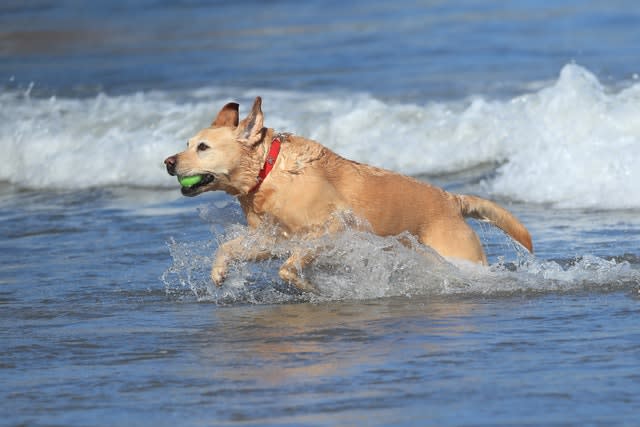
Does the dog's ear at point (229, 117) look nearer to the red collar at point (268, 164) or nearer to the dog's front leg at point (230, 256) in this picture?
the red collar at point (268, 164)

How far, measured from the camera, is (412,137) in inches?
587

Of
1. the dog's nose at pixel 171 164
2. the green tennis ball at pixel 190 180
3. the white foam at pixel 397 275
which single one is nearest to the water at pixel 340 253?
the white foam at pixel 397 275

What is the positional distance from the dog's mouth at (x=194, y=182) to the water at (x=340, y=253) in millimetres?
640

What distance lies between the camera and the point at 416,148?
14.6 metres

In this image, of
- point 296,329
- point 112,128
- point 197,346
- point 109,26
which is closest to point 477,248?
point 296,329

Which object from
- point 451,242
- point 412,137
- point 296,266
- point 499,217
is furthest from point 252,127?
point 412,137

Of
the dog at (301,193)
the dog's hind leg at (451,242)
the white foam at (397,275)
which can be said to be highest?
the dog at (301,193)

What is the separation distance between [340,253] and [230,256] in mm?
673

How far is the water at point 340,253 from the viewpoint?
571 centimetres

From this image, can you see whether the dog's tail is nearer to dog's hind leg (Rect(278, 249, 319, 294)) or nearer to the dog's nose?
dog's hind leg (Rect(278, 249, 319, 294))

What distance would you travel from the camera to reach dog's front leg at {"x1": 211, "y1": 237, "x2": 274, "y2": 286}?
7992mm

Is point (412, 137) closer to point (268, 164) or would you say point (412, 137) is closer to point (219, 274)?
point (219, 274)

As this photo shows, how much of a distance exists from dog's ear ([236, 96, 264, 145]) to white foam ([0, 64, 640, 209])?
15.0ft

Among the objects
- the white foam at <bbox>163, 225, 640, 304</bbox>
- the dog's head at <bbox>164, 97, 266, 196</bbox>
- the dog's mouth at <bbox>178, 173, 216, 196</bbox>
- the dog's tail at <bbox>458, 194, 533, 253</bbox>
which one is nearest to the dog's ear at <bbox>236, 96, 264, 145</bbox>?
the dog's head at <bbox>164, 97, 266, 196</bbox>
